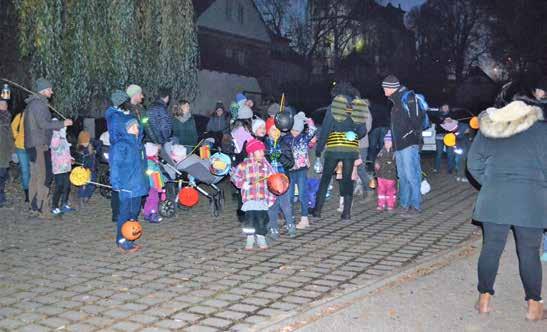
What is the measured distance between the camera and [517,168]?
5223 mm

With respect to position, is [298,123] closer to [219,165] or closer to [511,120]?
[219,165]

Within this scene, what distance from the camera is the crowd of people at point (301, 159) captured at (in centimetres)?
525

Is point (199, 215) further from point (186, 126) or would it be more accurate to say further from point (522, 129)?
point (522, 129)

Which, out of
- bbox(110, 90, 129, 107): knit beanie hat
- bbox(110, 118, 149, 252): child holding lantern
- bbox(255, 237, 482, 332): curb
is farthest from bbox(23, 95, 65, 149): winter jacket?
bbox(255, 237, 482, 332): curb

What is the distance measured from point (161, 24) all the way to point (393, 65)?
41730mm

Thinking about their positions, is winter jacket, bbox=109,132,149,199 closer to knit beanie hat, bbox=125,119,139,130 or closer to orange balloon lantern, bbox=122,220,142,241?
knit beanie hat, bbox=125,119,139,130

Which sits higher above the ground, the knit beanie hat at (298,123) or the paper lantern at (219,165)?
the knit beanie hat at (298,123)

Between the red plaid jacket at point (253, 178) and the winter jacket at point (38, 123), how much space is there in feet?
10.3

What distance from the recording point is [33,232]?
355 inches

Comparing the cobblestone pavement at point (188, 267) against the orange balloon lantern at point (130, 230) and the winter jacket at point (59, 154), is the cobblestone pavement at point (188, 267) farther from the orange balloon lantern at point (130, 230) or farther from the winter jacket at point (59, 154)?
the winter jacket at point (59, 154)

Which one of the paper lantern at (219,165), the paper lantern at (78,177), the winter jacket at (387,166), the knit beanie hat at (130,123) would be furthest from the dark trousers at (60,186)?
the winter jacket at (387,166)

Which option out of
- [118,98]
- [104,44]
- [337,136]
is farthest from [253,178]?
[104,44]

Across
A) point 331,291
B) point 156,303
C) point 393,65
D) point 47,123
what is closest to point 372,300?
point 331,291

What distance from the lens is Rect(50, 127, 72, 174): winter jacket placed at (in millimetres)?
9898
